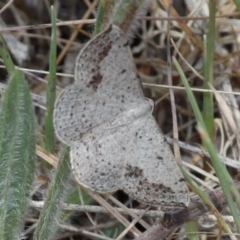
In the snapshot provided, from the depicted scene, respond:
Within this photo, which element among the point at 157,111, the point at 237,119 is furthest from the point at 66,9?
the point at 237,119

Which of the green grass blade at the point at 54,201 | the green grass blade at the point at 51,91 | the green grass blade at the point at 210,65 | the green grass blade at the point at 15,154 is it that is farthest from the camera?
the green grass blade at the point at 210,65

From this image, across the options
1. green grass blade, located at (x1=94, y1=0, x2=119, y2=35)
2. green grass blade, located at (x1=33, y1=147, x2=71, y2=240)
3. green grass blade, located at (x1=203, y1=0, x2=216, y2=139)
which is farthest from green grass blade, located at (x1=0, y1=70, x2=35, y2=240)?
green grass blade, located at (x1=203, y1=0, x2=216, y2=139)

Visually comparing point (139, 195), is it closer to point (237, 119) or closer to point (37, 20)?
point (237, 119)

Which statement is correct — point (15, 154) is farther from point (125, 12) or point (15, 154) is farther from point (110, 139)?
point (125, 12)

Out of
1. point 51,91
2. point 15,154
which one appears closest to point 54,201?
point 15,154

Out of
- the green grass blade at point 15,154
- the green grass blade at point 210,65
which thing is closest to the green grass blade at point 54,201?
the green grass blade at point 15,154

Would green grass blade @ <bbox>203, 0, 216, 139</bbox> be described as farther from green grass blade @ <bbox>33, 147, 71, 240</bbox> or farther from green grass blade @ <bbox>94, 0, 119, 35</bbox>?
green grass blade @ <bbox>33, 147, 71, 240</bbox>

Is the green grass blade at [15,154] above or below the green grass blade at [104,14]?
below

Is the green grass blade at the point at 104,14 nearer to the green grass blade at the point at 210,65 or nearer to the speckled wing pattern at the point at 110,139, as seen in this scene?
the speckled wing pattern at the point at 110,139
